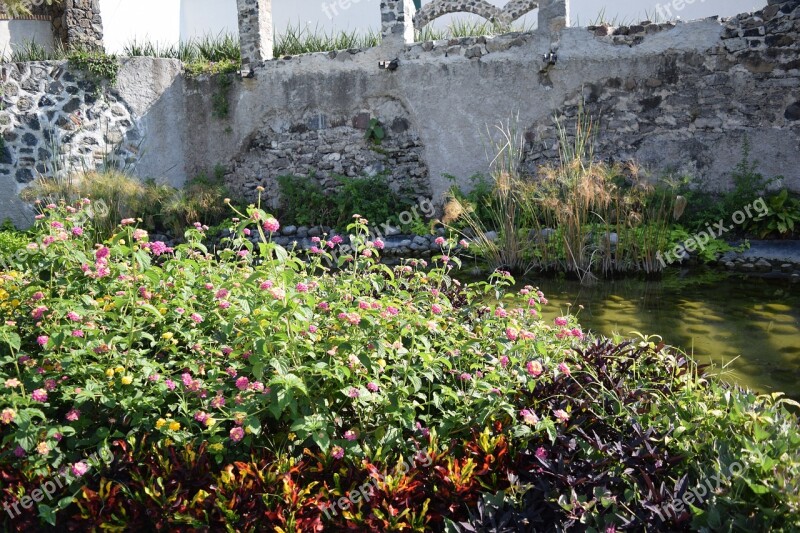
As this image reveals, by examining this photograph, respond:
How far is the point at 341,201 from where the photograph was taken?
8352mm

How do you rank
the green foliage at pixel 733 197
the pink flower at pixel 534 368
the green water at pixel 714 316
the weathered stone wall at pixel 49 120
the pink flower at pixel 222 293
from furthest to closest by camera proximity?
the weathered stone wall at pixel 49 120, the green foliage at pixel 733 197, the green water at pixel 714 316, the pink flower at pixel 222 293, the pink flower at pixel 534 368

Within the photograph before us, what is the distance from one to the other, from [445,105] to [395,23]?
3.95ft

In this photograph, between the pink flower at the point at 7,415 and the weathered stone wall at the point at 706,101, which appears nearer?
the pink flower at the point at 7,415

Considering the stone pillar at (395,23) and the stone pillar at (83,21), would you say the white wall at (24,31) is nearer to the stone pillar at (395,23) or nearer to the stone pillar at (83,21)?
the stone pillar at (83,21)

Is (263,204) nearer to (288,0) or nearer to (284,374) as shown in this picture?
(288,0)

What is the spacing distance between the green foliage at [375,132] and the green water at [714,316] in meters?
3.50

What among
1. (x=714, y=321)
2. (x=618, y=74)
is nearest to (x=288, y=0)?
(x=618, y=74)

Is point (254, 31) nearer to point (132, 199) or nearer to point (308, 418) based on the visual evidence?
point (132, 199)

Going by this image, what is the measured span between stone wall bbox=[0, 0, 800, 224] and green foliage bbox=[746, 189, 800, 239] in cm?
40

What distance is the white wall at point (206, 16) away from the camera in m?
13.6

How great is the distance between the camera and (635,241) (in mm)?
6262

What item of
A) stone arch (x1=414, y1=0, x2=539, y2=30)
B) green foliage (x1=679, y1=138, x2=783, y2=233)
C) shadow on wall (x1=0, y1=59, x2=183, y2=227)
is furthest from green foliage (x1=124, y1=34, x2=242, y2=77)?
green foliage (x1=679, y1=138, x2=783, y2=233)

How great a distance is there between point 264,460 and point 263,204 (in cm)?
739

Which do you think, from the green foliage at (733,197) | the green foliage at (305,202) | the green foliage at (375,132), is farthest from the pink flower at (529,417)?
the green foliage at (375,132)
